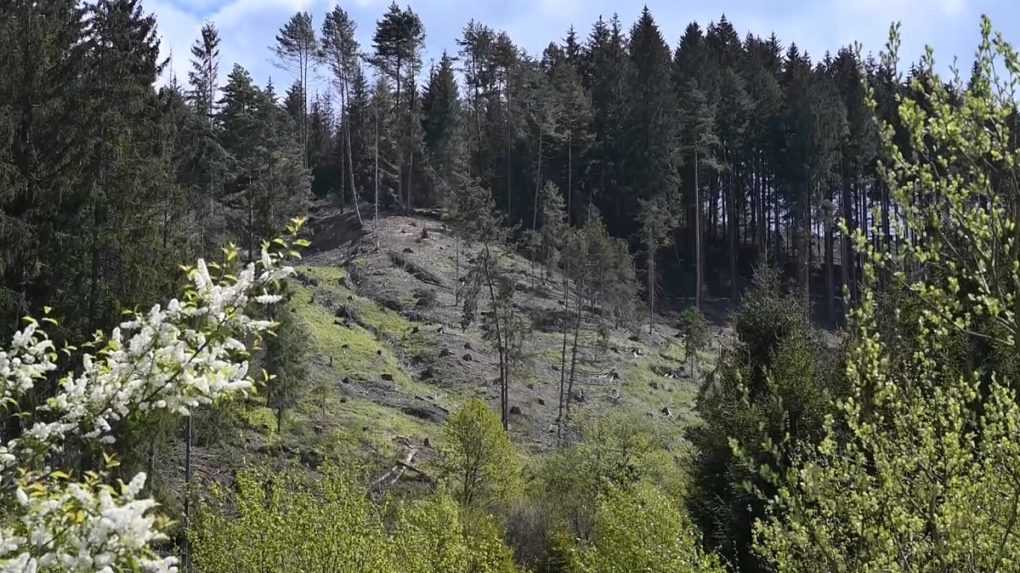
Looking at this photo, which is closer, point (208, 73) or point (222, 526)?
point (222, 526)

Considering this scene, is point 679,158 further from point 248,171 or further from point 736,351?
point 736,351

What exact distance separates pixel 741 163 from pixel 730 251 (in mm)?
7461

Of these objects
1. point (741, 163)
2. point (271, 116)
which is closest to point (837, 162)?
point (741, 163)

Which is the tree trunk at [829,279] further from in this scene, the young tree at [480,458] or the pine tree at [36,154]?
the pine tree at [36,154]

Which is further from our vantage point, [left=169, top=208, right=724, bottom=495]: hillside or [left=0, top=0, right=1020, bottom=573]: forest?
[left=169, top=208, right=724, bottom=495]: hillside

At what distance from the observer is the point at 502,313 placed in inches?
1706

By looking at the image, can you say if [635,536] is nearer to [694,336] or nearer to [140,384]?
[140,384]

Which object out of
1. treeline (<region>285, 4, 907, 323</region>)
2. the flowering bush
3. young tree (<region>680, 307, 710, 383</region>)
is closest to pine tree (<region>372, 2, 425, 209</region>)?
treeline (<region>285, 4, 907, 323</region>)

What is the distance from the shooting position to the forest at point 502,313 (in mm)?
5066

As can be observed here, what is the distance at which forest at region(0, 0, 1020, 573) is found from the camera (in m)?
5.07

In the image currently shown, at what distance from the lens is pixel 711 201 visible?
232ft

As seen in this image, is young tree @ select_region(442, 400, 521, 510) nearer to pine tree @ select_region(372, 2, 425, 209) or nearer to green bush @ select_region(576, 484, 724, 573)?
green bush @ select_region(576, 484, 724, 573)

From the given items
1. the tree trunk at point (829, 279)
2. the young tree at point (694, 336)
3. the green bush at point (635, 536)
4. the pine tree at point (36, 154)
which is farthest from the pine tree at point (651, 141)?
the green bush at point (635, 536)

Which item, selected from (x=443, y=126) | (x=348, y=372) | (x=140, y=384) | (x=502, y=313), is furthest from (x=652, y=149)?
(x=140, y=384)
